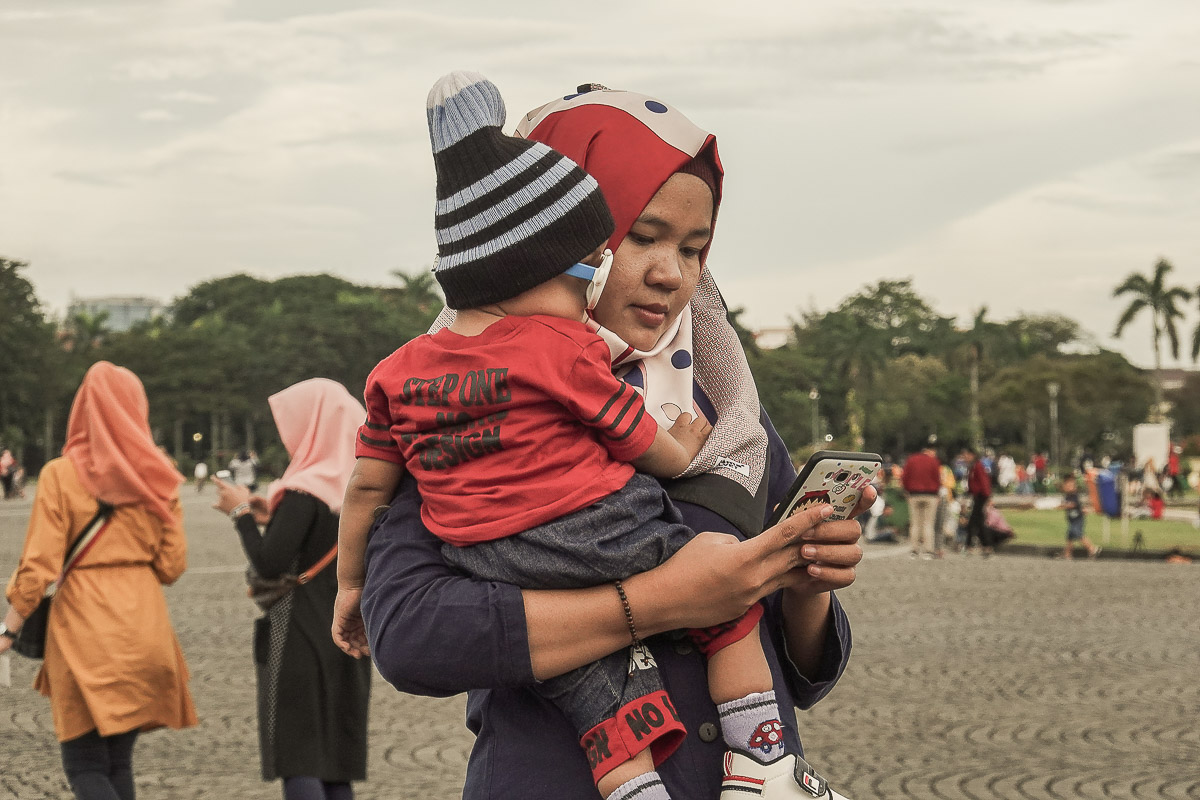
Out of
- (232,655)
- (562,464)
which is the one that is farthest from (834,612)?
(232,655)

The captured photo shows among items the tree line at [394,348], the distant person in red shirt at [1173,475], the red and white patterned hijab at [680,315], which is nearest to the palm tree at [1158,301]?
the tree line at [394,348]

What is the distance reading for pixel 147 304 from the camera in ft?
527

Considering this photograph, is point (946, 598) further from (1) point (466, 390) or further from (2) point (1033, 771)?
(1) point (466, 390)

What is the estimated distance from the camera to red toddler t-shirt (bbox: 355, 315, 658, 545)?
1.63m

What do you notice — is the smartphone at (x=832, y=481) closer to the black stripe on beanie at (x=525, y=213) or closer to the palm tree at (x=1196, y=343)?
the black stripe on beanie at (x=525, y=213)

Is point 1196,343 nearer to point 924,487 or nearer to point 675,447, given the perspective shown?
point 924,487

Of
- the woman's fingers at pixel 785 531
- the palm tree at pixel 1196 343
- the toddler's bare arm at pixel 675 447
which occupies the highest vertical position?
the palm tree at pixel 1196 343

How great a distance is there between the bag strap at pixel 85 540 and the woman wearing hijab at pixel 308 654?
1.67 ft

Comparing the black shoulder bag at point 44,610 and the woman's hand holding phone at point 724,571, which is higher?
the woman's hand holding phone at point 724,571

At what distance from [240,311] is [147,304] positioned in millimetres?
79342

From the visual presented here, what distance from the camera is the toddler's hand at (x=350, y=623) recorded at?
196 cm

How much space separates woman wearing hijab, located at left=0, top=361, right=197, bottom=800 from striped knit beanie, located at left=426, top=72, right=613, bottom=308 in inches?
144

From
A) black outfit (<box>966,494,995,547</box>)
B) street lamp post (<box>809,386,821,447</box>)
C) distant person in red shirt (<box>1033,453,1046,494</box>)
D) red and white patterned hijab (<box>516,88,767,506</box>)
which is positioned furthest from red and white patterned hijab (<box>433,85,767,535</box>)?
street lamp post (<box>809,386,821,447</box>)

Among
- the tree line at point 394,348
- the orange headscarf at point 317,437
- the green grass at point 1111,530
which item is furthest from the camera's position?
the tree line at point 394,348
